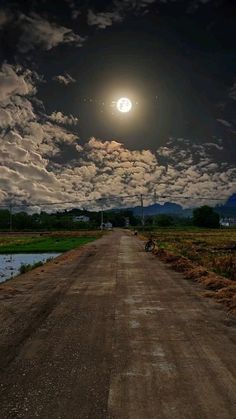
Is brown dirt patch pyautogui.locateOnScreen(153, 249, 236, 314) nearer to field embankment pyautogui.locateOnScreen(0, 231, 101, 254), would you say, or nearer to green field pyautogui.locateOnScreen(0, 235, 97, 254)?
green field pyautogui.locateOnScreen(0, 235, 97, 254)

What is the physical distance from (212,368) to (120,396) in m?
2.11

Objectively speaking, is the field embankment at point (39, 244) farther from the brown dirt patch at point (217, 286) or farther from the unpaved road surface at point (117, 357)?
the unpaved road surface at point (117, 357)

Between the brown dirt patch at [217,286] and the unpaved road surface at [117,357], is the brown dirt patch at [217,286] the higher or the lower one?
the higher one

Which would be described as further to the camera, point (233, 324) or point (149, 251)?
point (149, 251)

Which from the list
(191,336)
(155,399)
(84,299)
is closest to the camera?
(155,399)

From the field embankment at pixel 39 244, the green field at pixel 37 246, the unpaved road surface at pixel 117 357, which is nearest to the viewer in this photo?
the unpaved road surface at pixel 117 357

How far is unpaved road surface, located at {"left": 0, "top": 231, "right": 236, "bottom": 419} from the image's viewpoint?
20.6 ft

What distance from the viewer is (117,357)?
28.2 ft

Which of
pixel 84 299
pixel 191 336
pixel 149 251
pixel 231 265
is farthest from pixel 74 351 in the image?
pixel 149 251

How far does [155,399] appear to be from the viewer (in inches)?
255

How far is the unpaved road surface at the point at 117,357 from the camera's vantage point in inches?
247

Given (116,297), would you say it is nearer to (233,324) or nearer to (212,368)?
(233,324)

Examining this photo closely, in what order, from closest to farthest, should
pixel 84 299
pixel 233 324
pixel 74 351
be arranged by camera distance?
pixel 74 351 → pixel 233 324 → pixel 84 299

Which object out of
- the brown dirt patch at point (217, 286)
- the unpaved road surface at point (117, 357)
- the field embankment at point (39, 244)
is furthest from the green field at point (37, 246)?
the unpaved road surface at point (117, 357)
